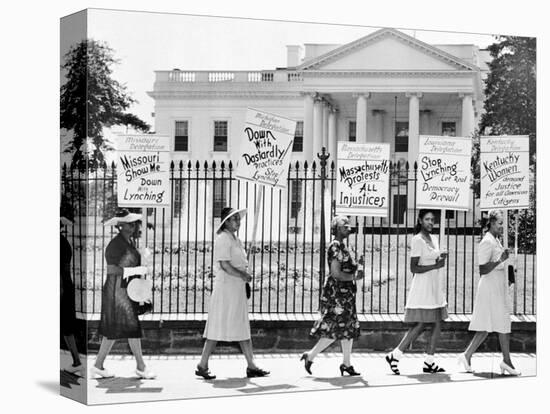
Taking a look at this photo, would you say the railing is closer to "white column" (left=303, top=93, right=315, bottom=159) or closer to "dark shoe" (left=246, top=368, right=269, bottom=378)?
"white column" (left=303, top=93, right=315, bottom=159)

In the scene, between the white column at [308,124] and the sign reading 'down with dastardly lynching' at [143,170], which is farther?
the white column at [308,124]

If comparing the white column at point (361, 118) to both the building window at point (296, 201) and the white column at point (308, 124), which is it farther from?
the building window at point (296, 201)

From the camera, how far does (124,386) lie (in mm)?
11312

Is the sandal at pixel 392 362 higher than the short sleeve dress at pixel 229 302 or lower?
lower

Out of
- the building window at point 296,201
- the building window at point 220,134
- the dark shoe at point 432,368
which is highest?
the building window at point 220,134

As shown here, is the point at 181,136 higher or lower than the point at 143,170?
higher

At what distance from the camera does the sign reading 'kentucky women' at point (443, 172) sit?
1299cm

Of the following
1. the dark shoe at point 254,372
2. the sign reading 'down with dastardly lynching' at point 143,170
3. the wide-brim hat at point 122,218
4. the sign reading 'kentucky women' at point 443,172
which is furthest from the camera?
the sign reading 'kentucky women' at point 443,172

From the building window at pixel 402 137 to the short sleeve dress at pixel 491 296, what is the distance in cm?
A: 150

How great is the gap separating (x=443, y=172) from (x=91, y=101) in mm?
4360

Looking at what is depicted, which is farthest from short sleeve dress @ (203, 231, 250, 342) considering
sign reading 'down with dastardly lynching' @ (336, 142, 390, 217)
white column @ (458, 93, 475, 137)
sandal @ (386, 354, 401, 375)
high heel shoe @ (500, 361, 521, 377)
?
high heel shoe @ (500, 361, 521, 377)

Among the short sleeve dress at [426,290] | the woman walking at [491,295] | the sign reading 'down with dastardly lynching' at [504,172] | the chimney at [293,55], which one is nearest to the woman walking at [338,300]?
the short sleeve dress at [426,290]

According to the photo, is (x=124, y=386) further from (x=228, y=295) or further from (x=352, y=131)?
(x=352, y=131)

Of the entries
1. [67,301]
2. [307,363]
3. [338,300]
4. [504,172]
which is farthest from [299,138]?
[67,301]
